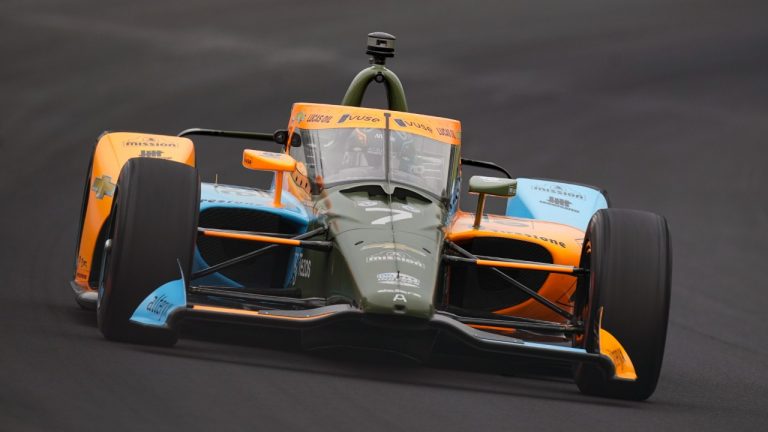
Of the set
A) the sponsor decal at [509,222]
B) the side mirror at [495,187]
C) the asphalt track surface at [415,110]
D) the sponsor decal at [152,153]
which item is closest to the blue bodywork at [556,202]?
the asphalt track surface at [415,110]

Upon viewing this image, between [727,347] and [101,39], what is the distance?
54.8 feet

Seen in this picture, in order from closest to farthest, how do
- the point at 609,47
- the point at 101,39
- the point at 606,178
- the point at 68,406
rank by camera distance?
the point at 68,406
the point at 606,178
the point at 101,39
the point at 609,47

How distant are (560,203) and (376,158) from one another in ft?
10.4

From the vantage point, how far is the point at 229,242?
11.8 meters

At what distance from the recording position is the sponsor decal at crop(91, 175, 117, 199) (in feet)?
40.3

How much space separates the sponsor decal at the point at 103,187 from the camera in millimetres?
12281

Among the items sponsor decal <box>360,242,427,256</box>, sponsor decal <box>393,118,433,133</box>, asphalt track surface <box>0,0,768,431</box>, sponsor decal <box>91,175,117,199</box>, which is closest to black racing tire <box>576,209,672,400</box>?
asphalt track surface <box>0,0,768,431</box>

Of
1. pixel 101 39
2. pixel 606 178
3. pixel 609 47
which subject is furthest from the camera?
pixel 609 47

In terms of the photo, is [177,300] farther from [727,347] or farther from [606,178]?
[606,178]

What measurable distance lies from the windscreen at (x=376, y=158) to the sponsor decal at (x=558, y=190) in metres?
2.56

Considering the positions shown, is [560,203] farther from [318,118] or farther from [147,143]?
[147,143]

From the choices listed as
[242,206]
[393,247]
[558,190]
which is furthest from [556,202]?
[393,247]

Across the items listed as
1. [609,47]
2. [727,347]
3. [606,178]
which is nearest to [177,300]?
[727,347]

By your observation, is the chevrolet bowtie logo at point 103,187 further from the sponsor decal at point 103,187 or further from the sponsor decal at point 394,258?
the sponsor decal at point 394,258
